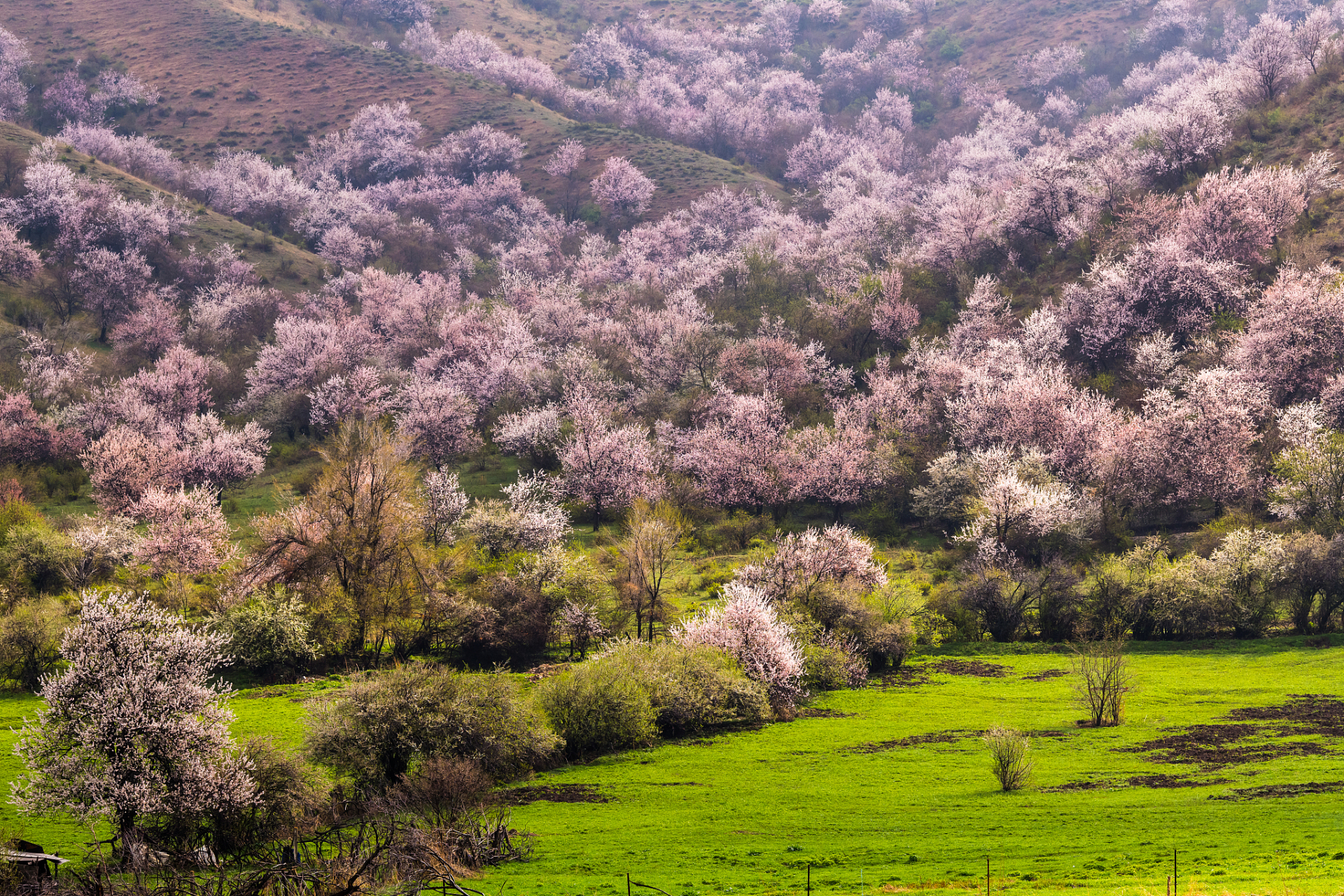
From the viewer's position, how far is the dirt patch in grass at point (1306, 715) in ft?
118

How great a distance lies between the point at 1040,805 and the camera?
30000mm

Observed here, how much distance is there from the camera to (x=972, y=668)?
52531mm

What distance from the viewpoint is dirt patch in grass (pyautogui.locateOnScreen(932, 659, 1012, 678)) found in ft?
168

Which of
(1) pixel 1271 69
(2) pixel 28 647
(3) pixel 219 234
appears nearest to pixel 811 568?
(2) pixel 28 647

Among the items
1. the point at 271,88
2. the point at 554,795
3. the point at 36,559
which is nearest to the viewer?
the point at 554,795

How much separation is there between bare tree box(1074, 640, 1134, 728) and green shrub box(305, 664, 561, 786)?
2173cm

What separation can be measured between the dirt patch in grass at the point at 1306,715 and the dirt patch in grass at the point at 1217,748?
1180 mm

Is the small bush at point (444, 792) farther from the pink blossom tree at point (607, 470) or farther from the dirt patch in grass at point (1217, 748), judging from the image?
the pink blossom tree at point (607, 470)

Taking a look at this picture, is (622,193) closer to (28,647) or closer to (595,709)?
(28,647)

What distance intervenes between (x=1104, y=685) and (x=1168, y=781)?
910 centimetres

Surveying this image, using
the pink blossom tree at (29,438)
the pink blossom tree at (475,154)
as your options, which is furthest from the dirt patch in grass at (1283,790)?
the pink blossom tree at (475,154)

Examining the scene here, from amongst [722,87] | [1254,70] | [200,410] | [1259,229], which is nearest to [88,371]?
[200,410]

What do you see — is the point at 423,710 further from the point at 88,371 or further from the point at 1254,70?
the point at 1254,70

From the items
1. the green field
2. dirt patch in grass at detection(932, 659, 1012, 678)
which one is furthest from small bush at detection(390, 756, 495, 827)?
dirt patch in grass at detection(932, 659, 1012, 678)
